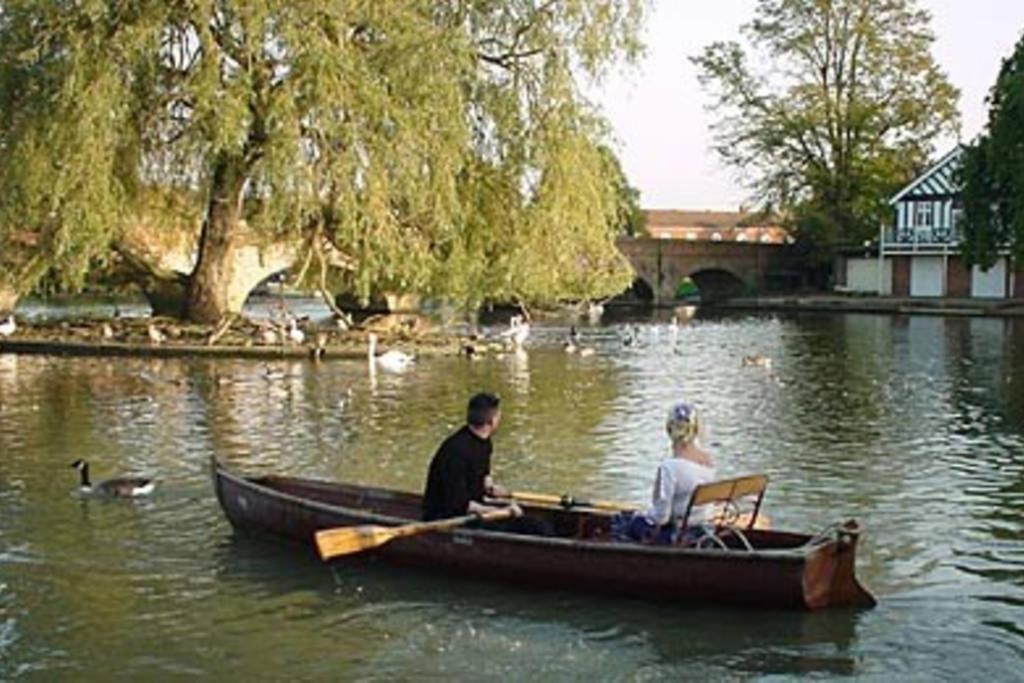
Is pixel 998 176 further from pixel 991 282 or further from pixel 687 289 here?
pixel 687 289

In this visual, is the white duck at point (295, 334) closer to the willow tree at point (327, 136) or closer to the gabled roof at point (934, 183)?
the willow tree at point (327, 136)


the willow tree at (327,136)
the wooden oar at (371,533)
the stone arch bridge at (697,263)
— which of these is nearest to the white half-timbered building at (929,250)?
the stone arch bridge at (697,263)

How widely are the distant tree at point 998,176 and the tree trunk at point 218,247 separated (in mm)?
28337

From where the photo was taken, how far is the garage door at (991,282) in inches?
2441

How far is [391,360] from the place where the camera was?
91.8 feet

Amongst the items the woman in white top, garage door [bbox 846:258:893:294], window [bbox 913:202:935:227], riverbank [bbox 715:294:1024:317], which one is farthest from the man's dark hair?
garage door [bbox 846:258:893:294]

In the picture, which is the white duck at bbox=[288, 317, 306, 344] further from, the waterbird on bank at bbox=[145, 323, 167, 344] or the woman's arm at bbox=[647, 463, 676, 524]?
the woman's arm at bbox=[647, 463, 676, 524]

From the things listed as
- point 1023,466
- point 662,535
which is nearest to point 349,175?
point 1023,466

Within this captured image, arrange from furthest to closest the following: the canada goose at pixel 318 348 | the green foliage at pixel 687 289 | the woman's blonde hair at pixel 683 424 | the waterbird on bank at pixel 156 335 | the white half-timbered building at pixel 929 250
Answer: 1. the green foliage at pixel 687 289
2. the white half-timbered building at pixel 929 250
3. the waterbird on bank at pixel 156 335
4. the canada goose at pixel 318 348
5. the woman's blonde hair at pixel 683 424

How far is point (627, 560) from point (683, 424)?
3.39 feet

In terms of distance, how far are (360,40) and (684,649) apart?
869 inches

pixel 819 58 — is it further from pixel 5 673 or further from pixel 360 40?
pixel 5 673

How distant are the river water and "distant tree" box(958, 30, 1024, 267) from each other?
66.7ft

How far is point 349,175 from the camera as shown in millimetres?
27578
